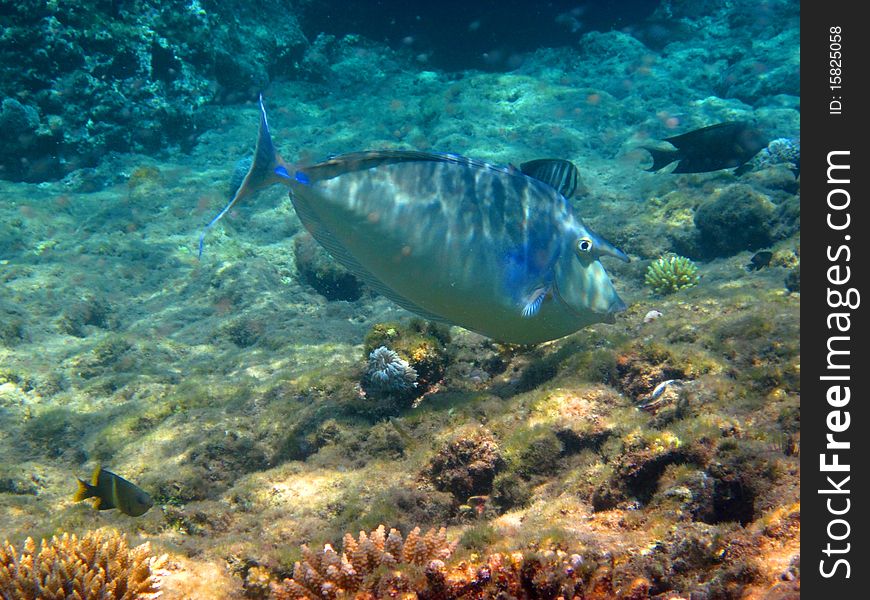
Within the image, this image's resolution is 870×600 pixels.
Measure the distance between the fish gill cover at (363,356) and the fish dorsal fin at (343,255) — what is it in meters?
0.35

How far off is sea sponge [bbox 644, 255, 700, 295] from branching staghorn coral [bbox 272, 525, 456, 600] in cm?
471

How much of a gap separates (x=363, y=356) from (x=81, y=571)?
246cm

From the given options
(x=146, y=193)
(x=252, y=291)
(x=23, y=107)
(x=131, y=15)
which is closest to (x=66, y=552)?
(x=252, y=291)

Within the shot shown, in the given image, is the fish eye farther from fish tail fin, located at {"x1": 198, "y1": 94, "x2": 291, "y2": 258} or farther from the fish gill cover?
fish tail fin, located at {"x1": 198, "y1": 94, "x2": 291, "y2": 258}

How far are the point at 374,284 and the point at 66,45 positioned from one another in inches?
500

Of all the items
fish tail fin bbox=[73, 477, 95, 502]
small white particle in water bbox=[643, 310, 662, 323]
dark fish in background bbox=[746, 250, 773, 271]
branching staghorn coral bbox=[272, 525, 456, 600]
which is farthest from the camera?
dark fish in background bbox=[746, 250, 773, 271]

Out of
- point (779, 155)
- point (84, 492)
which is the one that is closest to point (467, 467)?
point (84, 492)

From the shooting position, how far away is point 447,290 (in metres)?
2.98

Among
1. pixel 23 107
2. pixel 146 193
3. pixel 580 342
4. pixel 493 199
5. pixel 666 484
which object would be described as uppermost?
pixel 23 107

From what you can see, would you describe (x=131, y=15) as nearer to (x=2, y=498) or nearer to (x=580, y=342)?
(x=2, y=498)

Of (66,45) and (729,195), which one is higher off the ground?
(66,45)

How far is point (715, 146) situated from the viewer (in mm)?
6711
